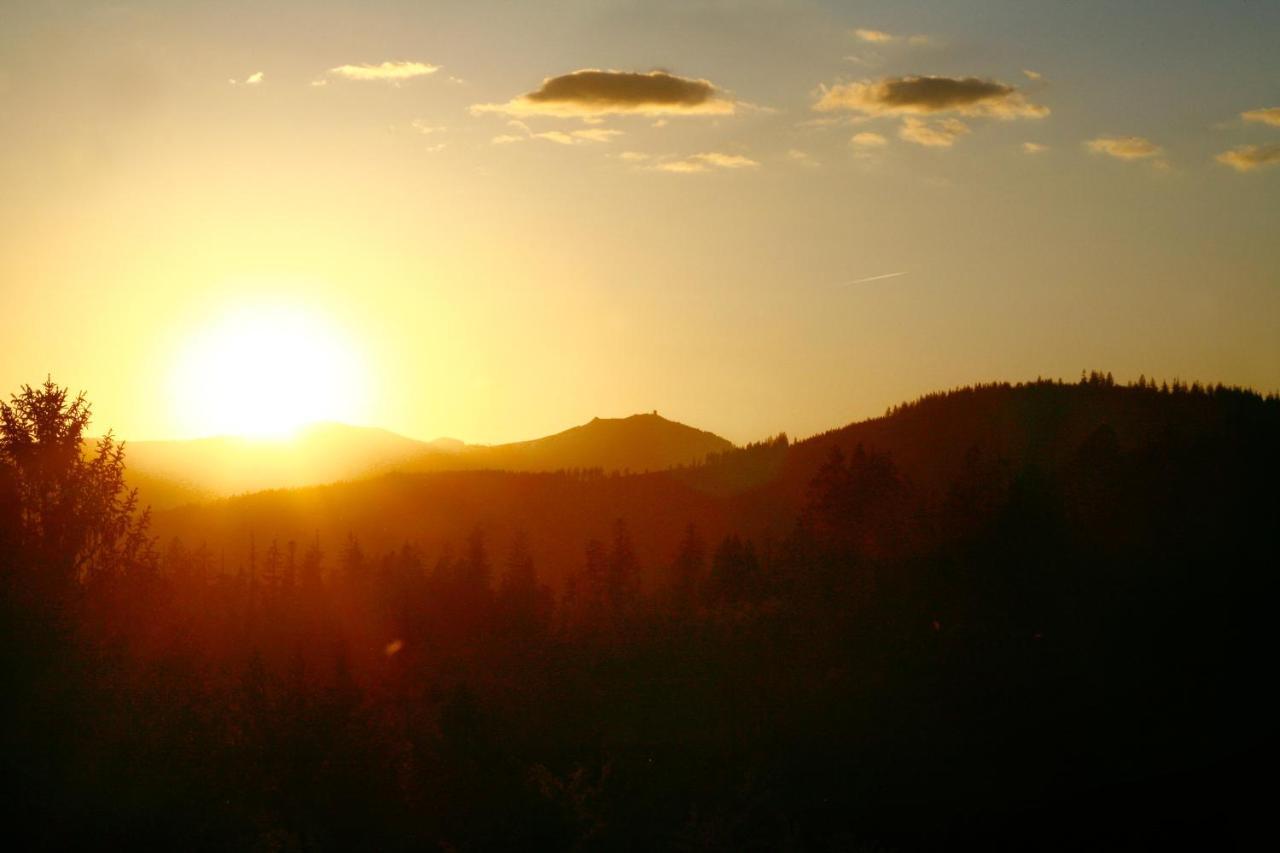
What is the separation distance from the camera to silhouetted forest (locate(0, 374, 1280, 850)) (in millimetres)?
21203

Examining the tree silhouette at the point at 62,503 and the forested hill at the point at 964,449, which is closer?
the tree silhouette at the point at 62,503

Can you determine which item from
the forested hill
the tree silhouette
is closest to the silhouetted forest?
the tree silhouette

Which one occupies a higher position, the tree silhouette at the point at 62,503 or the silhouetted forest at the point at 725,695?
the tree silhouette at the point at 62,503

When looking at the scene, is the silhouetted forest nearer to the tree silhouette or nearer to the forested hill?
the tree silhouette

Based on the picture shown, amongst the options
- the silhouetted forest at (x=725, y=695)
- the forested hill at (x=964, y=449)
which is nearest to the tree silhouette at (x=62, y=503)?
the silhouetted forest at (x=725, y=695)

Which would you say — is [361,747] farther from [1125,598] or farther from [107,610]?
[1125,598]

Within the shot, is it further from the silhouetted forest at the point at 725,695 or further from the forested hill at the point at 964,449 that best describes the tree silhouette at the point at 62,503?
the forested hill at the point at 964,449

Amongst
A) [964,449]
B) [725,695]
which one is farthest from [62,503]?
[964,449]

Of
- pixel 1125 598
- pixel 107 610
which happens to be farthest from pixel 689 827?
pixel 1125 598

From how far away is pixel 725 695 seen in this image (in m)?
37.5

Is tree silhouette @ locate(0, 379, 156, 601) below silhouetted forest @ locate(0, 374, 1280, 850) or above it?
above

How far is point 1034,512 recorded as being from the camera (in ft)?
193

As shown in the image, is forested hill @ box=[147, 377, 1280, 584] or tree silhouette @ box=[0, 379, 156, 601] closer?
tree silhouette @ box=[0, 379, 156, 601]

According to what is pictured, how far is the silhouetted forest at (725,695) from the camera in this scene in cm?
2120
